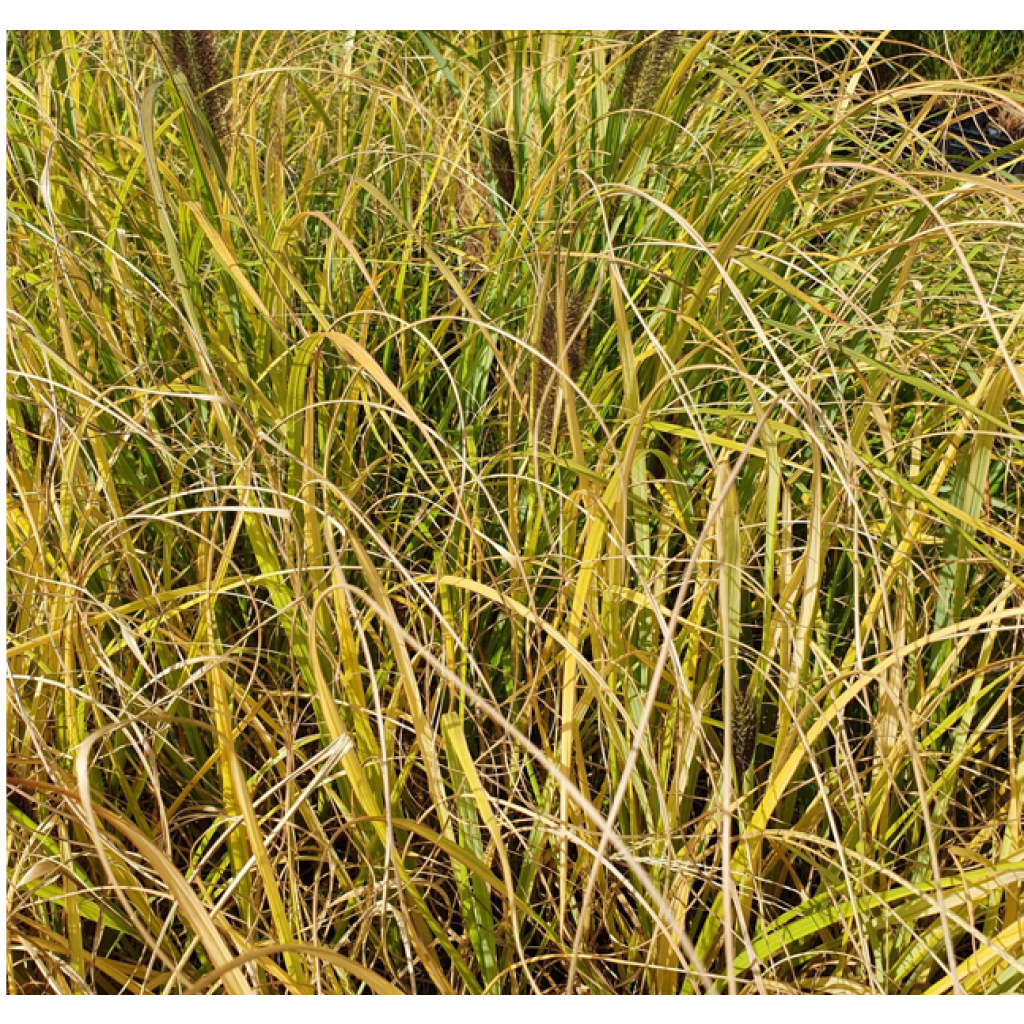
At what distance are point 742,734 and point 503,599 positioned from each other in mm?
209

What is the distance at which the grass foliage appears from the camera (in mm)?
726

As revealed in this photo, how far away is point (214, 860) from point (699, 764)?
1.57 feet

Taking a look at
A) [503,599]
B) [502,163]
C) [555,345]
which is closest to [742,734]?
[503,599]

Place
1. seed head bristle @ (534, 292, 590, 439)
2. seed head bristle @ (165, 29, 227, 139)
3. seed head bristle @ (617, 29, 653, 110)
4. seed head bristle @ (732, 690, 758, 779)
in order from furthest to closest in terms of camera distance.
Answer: seed head bristle @ (617, 29, 653, 110) → seed head bristle @ (165, 29, 227, 139) → seed head bristle @ (534, 292, 590, 439) → seed head bristle @ (732, 690, 758, 779)

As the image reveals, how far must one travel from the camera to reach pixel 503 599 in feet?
2.40

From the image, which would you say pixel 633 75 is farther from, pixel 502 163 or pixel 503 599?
pixel 503 599

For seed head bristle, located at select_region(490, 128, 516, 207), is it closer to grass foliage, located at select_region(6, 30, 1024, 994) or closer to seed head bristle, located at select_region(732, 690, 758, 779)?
grass foliage, located at select_region(6, 30, 1024, 994)

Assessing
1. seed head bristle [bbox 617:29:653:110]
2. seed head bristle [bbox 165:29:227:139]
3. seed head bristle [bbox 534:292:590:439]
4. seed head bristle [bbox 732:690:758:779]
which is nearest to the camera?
seed head bristle [bbox 732:690:758:779]

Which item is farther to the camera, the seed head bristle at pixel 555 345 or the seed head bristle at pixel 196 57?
the seed head bristle at pixel 196 57

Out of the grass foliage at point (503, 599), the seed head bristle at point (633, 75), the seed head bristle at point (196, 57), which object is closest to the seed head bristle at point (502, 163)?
the grass foliage at point (503, 599)

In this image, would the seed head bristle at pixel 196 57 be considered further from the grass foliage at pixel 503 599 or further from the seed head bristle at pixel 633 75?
the seed head bristle at pixel 633 75

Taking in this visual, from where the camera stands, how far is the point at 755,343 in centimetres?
113

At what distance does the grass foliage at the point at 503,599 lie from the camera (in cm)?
73

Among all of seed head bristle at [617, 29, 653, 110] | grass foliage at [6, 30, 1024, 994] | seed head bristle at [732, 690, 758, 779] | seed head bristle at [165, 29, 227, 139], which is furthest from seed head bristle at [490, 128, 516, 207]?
seed head bristle at [732, 690, 758, 779]
